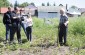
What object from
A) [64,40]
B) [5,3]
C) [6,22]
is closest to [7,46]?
[6,22]

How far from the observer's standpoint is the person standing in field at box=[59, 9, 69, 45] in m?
12.9

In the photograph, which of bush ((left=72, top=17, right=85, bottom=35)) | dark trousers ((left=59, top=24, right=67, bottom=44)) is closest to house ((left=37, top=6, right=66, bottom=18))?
bush ((left=72, top=17, right=85, bottom=35))

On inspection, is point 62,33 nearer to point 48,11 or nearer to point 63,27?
point 63,27

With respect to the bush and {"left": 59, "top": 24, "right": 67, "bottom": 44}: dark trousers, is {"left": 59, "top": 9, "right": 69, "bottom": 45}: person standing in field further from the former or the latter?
the bush

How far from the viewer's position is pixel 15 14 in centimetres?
1370

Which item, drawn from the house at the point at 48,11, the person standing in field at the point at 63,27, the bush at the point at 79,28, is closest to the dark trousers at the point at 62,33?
the person standing in field at the point at 63,27

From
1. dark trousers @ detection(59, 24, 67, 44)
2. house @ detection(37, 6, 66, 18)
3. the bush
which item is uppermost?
dark trousers @ detection(59, 24, 67, 44)

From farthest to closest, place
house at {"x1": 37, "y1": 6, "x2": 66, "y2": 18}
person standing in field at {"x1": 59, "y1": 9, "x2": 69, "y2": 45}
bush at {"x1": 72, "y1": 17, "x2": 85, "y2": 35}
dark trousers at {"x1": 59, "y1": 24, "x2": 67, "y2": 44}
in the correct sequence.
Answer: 1. house at {"x1": 37, "y1": 6, "x2": 66, "y2": 18}
2. bush at {"x1": 72, "y1": 17, "x2": 85, "y2": 35}
3. dark trousers at {"x1": 59, "y1": 24, "x2": 67, "y2": 44}
4. person standing in field at {"x1": 59, "y1": 9, "x2": 69, "y2": 45}

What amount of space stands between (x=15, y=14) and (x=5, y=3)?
66.2m

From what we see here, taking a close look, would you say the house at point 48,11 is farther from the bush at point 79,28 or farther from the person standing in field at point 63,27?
the person standing in field at point 63,27

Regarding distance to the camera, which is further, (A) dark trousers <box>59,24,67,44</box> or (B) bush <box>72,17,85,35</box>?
(B) bush <box>72,17,85,35</box>

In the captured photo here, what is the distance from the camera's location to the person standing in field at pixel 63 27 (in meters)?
12.9

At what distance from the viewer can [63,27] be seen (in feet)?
42.8

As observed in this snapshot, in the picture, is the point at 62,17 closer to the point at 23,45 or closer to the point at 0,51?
the point at 23,45
